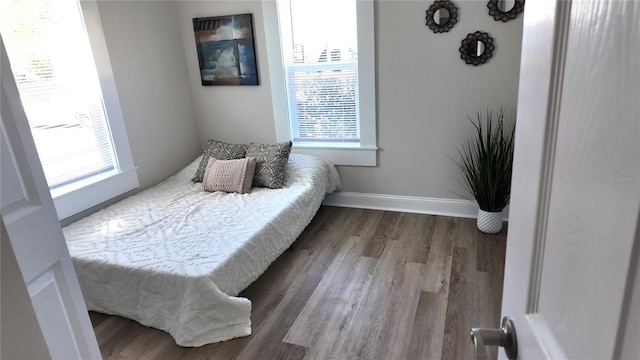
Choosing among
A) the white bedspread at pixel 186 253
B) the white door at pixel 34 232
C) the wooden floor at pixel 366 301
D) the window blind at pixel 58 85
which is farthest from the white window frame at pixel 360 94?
the white door at pixel 34 232

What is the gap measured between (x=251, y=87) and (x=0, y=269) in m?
3.02

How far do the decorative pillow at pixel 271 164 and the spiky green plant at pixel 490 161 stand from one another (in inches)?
58.8

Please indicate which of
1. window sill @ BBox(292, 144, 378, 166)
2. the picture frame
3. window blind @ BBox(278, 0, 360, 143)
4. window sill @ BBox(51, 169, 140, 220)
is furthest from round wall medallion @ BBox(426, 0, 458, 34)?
window sill @ BBox(51, 169, 140, 220)

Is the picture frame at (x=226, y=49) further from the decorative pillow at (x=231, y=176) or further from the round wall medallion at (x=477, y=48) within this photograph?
the round wall medallion at (x=477, y=48)

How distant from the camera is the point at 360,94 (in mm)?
3379

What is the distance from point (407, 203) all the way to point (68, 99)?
2833 mm

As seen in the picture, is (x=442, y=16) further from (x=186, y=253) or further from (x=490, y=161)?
(x=186, y=253)

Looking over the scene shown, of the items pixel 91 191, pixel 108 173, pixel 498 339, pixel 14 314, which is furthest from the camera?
pixel 108 173

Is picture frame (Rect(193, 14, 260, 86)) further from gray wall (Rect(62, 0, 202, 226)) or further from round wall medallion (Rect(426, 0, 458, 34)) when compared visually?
round wall medallion (Rect(426, 0, 458, 34))

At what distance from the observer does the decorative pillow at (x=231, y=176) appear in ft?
10.5

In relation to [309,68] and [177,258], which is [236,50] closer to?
[309,68]

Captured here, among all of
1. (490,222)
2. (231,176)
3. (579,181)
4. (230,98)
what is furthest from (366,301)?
(230,98)

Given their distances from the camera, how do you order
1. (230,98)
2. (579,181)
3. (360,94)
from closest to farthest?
(579,181) → (360,94) → (230,98)

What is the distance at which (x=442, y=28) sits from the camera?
3.02m
